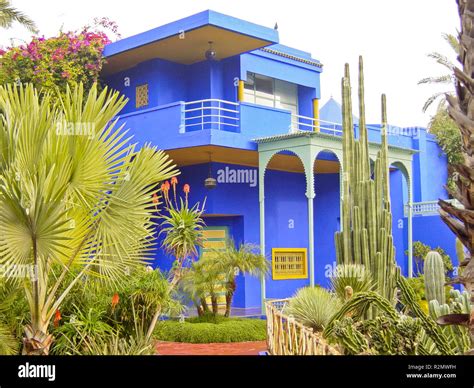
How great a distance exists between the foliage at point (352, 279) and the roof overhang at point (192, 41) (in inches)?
291

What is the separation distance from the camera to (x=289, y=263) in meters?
19.0

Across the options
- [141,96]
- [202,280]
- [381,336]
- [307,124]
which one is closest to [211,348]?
[202,280]

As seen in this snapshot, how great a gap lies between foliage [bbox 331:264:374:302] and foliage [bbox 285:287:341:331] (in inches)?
16.7

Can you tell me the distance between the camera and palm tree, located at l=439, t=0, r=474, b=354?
3.18 metres

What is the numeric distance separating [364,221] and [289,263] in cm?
854

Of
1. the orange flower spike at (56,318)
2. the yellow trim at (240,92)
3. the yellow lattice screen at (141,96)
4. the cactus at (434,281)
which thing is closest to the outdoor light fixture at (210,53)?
the yellow trim at (240,92)

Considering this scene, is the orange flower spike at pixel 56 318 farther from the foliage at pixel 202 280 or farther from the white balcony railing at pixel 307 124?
the white balcony railing at pixel 307 124

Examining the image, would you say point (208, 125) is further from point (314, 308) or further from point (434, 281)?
point (434, 281)

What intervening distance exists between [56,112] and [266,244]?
40.1ft

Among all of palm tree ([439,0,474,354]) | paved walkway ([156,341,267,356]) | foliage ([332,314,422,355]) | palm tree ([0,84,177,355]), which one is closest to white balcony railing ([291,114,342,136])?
paved walkway ([156,341,267,356])

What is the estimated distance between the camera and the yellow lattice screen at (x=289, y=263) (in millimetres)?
18500

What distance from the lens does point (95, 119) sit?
250 inches

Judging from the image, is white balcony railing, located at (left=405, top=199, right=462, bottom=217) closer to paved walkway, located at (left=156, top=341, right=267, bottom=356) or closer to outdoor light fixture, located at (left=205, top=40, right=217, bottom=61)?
outdoor light fixture, located at (left=205, top=40, right=217, bottom=61)
